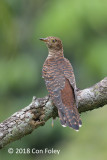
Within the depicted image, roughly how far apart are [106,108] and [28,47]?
467cm

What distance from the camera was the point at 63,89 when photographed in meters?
6.15

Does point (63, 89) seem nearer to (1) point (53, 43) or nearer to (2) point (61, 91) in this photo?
(2) point (61, 91)

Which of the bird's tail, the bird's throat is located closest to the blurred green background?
the bird's throat

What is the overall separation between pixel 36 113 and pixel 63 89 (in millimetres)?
839

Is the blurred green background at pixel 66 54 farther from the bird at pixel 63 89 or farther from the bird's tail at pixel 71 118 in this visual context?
the bird's tail at pixel 71 118

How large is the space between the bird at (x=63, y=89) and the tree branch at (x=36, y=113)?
0.11 m

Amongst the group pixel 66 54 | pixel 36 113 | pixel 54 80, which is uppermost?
pixel 54 80

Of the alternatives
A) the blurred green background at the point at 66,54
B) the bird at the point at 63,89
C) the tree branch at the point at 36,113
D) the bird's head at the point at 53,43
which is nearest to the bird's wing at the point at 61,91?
the bird at the point at 63,89

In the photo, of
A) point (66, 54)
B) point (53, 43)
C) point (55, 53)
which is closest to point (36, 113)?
point (55, 53)

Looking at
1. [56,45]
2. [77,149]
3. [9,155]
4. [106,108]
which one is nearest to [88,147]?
[77,149]

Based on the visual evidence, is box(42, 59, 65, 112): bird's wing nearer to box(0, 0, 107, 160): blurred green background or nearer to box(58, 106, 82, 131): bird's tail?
box(58, 106, 82, 131): bird's tail

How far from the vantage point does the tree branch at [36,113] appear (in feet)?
17.4

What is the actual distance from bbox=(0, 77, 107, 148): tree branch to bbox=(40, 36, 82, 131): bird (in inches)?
4.1

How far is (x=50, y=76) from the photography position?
248 inches
